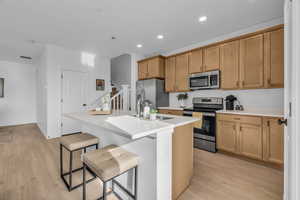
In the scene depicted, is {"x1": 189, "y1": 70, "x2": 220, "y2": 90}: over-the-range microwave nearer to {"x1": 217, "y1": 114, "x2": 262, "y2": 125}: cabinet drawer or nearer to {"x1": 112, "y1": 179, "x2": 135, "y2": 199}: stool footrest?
{"x1": 217, "y1": 114, "x2": 262, "y2": 125}: cabinet drawer

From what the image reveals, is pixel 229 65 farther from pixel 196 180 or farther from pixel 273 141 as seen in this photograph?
pixel 196 180

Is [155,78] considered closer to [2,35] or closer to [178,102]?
[178,102]

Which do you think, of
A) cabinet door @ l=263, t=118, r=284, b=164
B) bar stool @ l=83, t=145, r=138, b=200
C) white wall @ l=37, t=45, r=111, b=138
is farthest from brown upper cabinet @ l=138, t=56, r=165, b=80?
bar stool @ l=83, t=145, r=138, b=200

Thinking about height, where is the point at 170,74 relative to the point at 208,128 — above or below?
above

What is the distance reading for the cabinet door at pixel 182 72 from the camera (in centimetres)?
365

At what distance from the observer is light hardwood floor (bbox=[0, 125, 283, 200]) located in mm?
1601

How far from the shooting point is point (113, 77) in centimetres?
543

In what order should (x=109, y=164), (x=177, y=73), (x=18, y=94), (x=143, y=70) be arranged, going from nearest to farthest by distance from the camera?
(x=109, y=164) → (x=177, y=73) → (x=143, y=70) → (x=18, y=94)

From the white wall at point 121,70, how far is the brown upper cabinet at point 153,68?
0.54m

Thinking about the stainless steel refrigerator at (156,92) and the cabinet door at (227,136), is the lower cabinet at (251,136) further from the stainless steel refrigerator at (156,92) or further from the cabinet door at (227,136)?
the stainless steel refrigerator at (156,92)

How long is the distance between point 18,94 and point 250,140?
8146 millimetres

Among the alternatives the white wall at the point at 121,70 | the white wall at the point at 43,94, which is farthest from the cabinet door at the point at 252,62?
the white wall at the point at 43,94

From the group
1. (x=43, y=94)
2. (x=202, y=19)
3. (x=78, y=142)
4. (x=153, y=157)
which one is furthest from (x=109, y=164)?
(x=43, y=94)

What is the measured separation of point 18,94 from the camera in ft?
18.4
